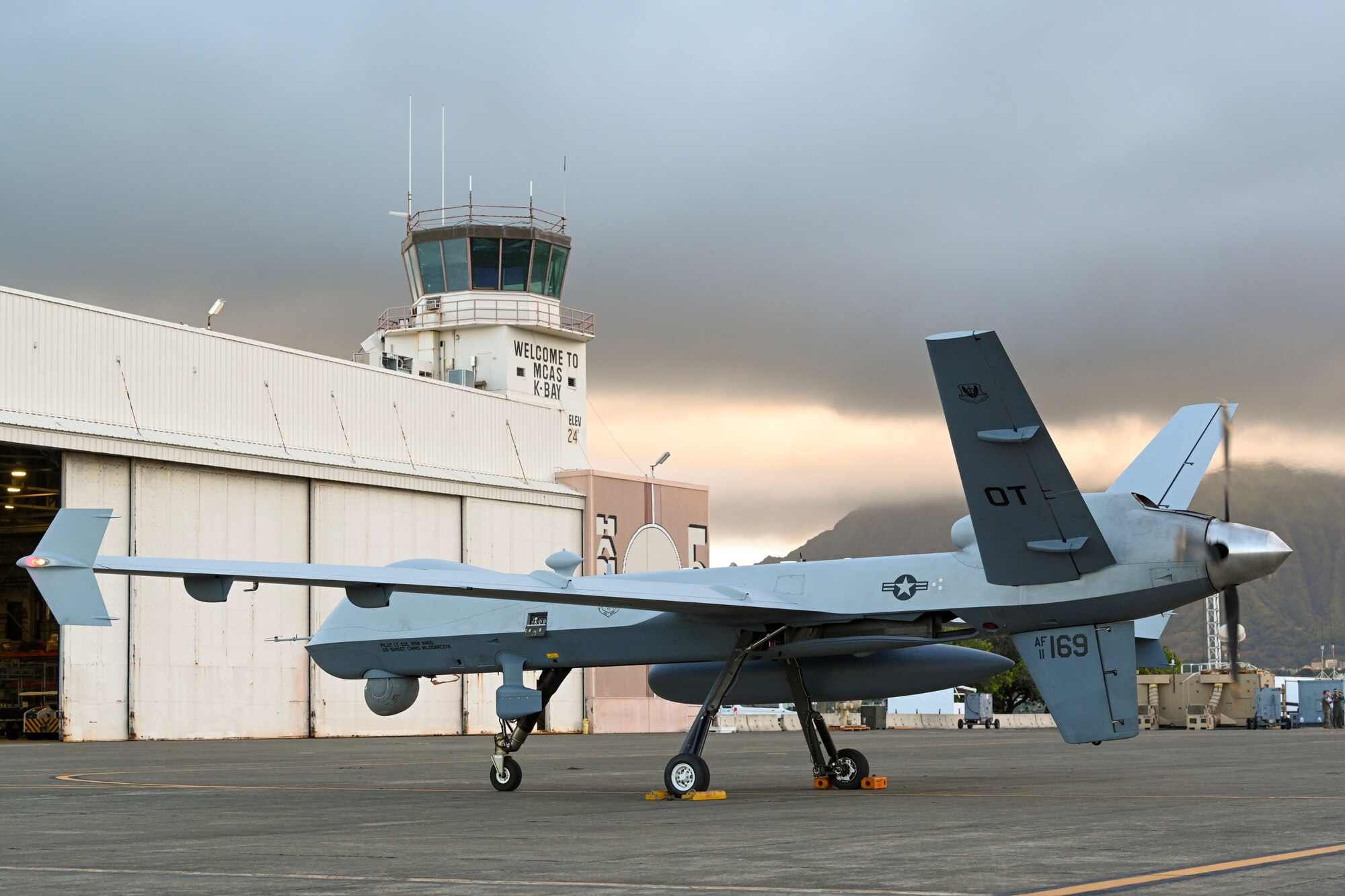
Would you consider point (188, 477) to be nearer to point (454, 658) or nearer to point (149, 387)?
point (149, 387)

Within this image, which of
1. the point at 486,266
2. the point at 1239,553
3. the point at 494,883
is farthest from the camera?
the point at 486,266

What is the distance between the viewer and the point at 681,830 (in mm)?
13758

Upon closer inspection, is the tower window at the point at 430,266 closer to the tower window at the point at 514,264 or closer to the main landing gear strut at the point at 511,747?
the tower window at the point at 514,264

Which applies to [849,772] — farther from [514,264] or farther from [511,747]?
[514,264]

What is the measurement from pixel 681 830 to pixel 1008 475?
4858 millimetres

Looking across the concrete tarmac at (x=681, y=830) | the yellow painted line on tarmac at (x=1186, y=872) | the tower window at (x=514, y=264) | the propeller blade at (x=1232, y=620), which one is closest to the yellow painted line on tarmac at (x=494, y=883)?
the concrete tarmac at (x=681, y=830)

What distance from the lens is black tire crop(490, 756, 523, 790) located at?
20625 mm

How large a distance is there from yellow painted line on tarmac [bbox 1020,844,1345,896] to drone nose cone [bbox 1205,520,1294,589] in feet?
15.2

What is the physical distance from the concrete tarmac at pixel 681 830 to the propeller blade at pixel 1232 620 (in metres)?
1.58

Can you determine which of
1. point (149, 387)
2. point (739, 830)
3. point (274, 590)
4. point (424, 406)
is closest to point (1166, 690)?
point (424, 406)

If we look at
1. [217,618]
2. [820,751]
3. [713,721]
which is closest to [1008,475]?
[713,721]

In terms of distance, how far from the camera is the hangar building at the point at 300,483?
149 ft

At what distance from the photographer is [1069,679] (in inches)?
645

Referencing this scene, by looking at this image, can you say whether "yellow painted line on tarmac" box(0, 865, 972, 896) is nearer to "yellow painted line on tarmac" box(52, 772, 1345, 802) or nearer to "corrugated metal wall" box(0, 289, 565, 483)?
"yellow painted line on tarmac" box(52, 772, 1345, 802)
